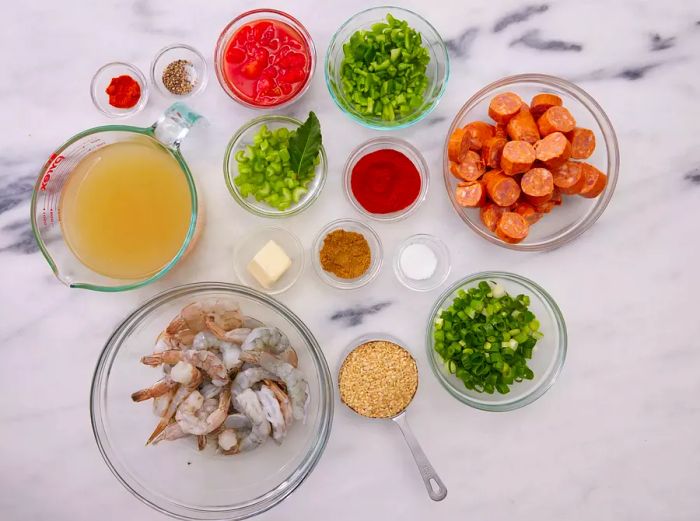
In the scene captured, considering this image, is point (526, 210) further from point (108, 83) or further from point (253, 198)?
point (108, 83)

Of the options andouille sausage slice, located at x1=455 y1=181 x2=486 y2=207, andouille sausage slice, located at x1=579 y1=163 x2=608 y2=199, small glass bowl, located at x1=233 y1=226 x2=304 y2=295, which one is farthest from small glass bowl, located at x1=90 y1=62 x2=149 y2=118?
andouille sausage slice, located at x1=579 y1=163 x2=608 y2=199

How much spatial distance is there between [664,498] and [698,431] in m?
0.26

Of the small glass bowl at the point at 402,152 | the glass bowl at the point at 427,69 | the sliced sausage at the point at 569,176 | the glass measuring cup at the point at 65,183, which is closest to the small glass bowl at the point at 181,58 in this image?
the glass measuring cup at the point at 65,183

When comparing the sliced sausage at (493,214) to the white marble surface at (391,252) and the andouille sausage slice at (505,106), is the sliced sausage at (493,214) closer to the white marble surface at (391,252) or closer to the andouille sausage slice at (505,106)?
the white marble surface at (391,252)

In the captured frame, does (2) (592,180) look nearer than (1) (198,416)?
No

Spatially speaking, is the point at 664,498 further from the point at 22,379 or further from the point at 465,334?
the point at 22,379

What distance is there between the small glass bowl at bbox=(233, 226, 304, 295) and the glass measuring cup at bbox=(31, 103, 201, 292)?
0.21m

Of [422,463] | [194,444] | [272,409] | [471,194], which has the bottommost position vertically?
[194,444]

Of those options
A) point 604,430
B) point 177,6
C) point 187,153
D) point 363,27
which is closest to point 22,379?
point 187,153

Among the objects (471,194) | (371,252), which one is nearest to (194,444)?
(371,252)

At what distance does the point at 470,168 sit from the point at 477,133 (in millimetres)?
112

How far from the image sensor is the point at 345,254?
1.91m

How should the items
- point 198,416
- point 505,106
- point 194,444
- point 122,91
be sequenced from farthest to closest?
point 122,91 < point 505,106 < point 194,444 < point 198,416

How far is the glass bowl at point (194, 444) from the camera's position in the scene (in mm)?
1722
